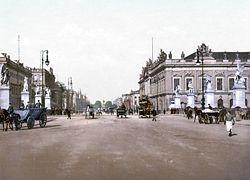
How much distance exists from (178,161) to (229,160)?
145 cm

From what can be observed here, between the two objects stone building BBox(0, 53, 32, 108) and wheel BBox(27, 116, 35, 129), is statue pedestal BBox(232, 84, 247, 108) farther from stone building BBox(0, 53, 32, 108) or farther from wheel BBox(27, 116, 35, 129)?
wheel BBox(27, 116, 35, 129)

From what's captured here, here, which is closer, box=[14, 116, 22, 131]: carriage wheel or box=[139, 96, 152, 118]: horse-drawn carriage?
box=[14, 116, 22, 131]: carriage wheel

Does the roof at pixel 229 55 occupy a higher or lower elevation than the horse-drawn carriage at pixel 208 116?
higher

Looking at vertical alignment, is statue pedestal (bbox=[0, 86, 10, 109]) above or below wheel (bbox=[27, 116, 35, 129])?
above

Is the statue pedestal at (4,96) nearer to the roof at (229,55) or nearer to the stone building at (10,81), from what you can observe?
the stone building at (10,81)

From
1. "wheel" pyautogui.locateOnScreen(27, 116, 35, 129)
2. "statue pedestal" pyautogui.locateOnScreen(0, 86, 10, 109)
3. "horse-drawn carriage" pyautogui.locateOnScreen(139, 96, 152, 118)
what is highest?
"statue pedestal" pyautogui.locateOnScreen(0, 86, 10, 109)

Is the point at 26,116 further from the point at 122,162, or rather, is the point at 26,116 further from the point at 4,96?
the point at 122,162

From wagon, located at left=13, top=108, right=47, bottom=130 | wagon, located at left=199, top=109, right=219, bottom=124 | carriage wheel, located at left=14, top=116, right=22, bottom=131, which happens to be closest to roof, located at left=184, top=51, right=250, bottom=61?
wagon, located at left=199, top=109, right=219, bottom=124

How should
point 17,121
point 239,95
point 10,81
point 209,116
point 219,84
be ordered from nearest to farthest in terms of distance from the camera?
point 17,121 < point 209,116 < point 239,95 < point 10,81 < point 219,84

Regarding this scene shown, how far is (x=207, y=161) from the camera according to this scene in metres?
12.8

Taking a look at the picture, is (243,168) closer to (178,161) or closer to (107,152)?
(178,161)

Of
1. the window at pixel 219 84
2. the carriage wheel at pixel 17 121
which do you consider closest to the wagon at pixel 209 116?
the carriage wheel at pixel 17 121

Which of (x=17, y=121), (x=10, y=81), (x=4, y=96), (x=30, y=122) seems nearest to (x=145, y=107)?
(x=4, y=96)

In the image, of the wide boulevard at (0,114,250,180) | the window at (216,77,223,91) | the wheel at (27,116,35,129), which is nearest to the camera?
the wide boulevard at (0,114,250,180)
